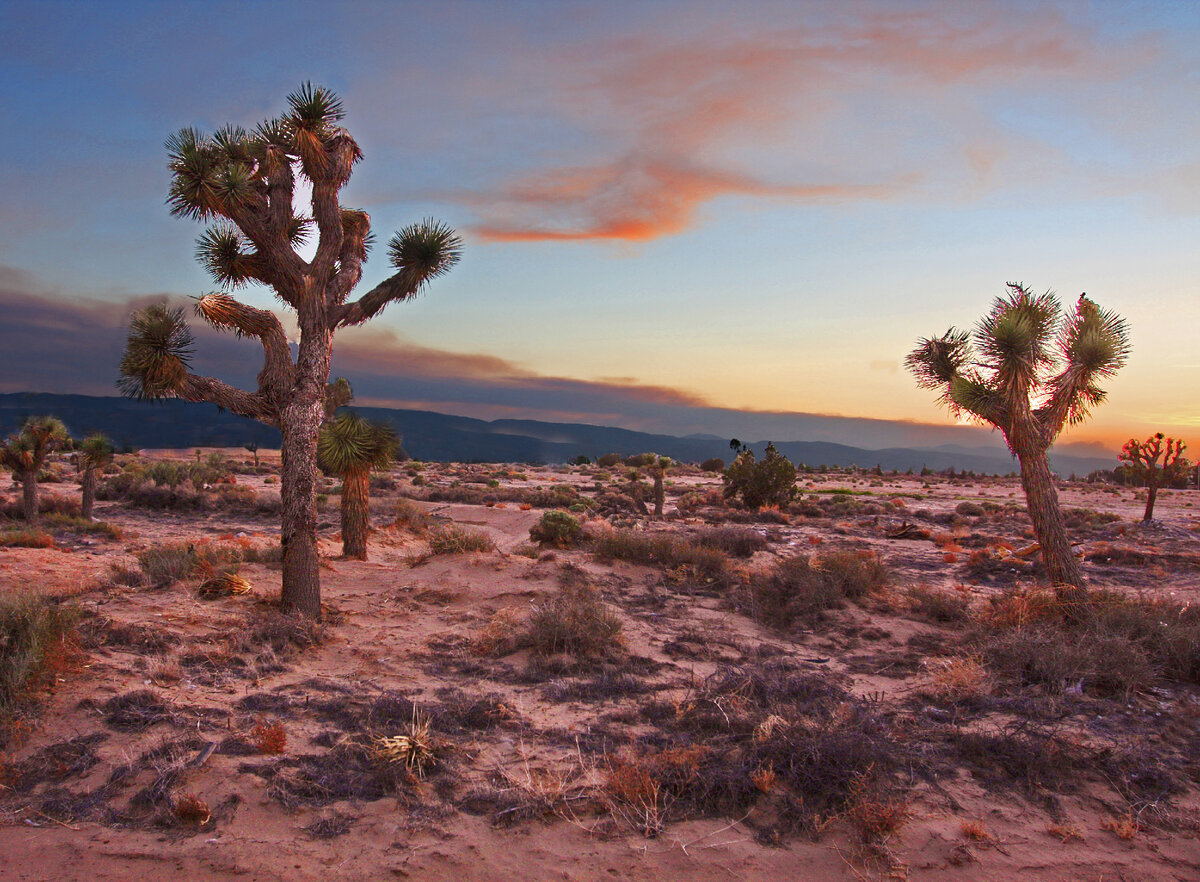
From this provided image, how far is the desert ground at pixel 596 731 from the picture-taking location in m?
4.39

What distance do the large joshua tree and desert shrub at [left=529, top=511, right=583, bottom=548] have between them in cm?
746

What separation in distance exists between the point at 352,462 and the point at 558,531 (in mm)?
5339

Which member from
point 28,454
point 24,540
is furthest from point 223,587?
point 28,454

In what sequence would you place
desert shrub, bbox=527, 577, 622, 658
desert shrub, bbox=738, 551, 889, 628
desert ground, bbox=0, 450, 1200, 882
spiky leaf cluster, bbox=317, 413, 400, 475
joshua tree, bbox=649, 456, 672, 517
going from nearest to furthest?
desert ground, bbox=0, 450, 1200, 882 → desert shrub, bbox=527, 577, 622, 658 → desert shrub, bbox=738, 551, 889, 628 → spiky leaf cluster, bbox=317, 413, 400, 475 → joshua tree, bbox=649, 456, 672, 517

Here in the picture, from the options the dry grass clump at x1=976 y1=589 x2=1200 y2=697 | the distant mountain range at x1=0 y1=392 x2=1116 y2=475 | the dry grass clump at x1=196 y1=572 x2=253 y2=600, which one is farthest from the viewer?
the distant mountain range at x1=0 y1=392 x2=1116 y2=475

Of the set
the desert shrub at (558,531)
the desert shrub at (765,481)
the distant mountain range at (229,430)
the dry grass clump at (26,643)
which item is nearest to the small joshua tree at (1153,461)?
the desert shrub at (765,481)

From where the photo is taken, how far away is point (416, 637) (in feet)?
30.3

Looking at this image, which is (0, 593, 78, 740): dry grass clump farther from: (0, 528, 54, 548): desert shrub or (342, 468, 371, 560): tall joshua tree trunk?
(0, 528, 54, 548): desert shrub

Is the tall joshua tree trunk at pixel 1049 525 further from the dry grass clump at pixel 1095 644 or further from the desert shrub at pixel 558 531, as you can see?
the desert shrub at pixel 558 531

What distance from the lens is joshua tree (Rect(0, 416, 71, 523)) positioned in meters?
17.7

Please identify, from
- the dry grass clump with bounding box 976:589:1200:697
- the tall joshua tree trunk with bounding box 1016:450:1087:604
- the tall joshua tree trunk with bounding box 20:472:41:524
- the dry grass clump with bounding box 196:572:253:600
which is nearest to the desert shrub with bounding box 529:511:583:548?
the dry grass clump with bounding box 196:572:253:600

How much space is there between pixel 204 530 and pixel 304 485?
1308 cm

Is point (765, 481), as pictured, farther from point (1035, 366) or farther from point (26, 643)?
point (26, 643)

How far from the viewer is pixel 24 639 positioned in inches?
248
